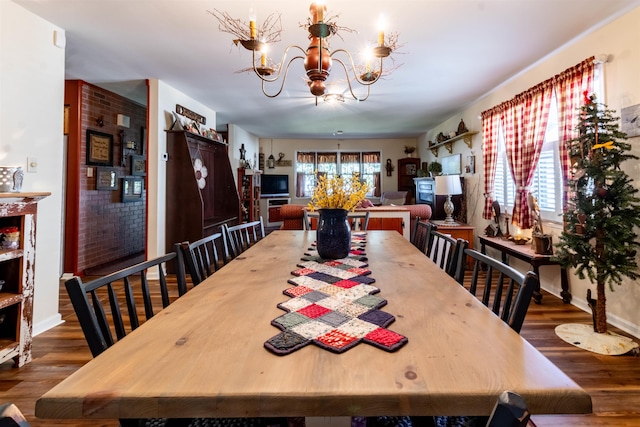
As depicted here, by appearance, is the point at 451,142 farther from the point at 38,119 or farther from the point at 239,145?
the point at 38,119

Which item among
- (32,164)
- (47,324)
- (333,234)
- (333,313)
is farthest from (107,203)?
(333,313)

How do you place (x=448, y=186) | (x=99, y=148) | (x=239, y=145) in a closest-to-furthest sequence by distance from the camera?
(x=99, y=148)
(x=448, y=186)
(x=239, y=145)

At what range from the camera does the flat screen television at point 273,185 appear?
8.94 m

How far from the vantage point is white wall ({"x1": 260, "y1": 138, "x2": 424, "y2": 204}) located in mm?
9219

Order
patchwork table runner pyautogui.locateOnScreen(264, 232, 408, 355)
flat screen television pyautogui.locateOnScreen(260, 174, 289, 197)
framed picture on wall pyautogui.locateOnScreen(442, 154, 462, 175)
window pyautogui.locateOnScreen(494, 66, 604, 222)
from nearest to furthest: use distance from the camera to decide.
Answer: patchwork table runner pyautogui.locateOnScreen(264, 232, 408, 355) → window pyautogui.locateOnScreen(494, 66, 604, 222) → framed picture on wall pyautogui.locateOnScreen(442, 154, 462, 175) → flat screen television pyautogui.locateOnScreen(260, 174, 289, 197)

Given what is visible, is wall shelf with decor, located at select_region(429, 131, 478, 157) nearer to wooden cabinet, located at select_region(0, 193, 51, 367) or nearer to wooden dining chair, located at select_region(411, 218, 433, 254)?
wooden dining chair, located at select_region(411, 218, 433, 254)

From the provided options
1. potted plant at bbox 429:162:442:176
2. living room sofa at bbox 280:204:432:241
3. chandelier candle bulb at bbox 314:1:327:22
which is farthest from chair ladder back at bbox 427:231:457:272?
potted plant at bbox 429:162:442:176

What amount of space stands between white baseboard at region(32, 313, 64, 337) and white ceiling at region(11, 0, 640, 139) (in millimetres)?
2438

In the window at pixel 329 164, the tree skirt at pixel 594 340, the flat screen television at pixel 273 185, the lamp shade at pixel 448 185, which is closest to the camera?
the tree skirt at pixel 594 340

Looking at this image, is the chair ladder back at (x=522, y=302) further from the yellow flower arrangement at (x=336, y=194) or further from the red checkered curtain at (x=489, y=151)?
the red checkered curtain at (x=489, y=151)

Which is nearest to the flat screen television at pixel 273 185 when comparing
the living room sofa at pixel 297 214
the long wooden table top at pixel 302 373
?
the living room sofa at pixel 297 214

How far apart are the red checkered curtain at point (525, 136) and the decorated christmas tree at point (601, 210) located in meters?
0.88

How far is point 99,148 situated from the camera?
4.39 meters

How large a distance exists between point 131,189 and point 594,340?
575cm
